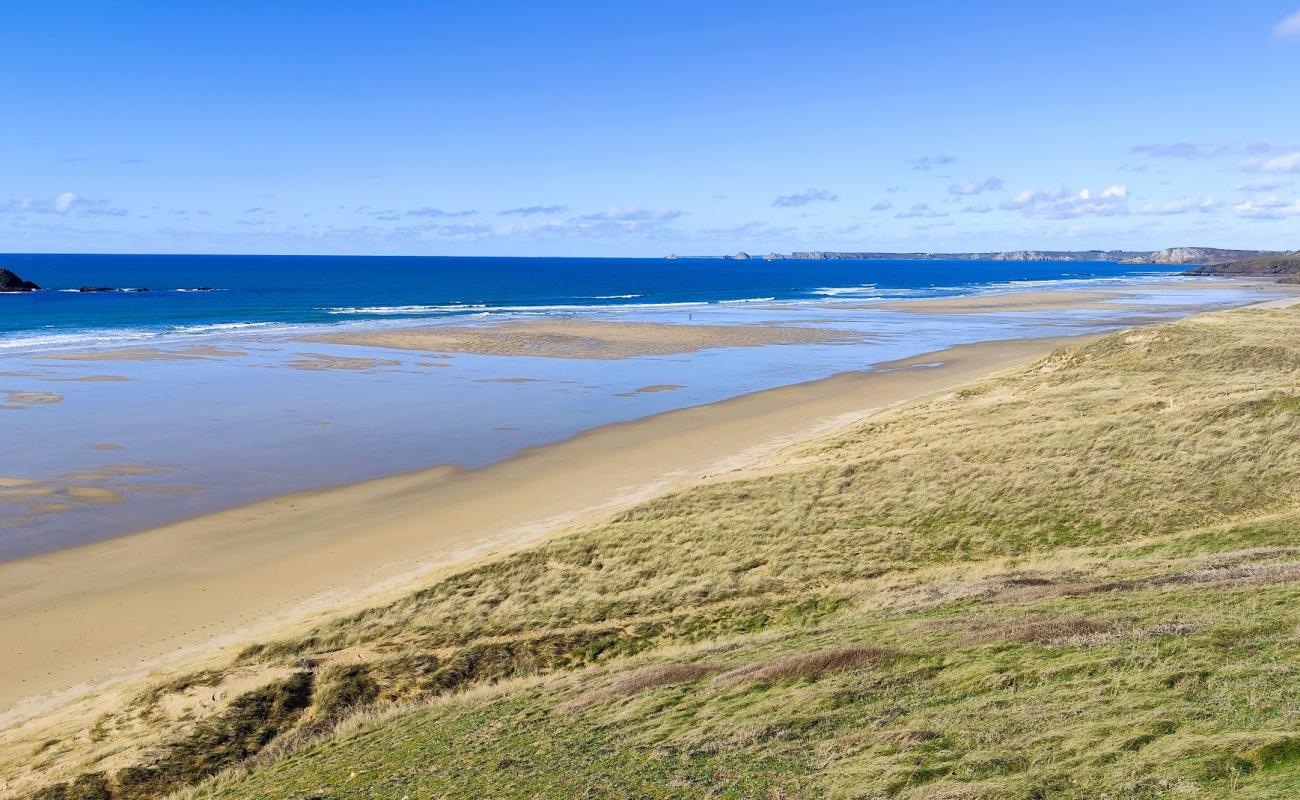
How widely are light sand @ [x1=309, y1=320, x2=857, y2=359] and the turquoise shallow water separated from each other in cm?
322

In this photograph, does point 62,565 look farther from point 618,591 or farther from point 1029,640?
point 1029,640

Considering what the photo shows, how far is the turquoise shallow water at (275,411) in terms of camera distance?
2791 centimetres

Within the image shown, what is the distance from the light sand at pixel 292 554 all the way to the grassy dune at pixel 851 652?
7.49 feet

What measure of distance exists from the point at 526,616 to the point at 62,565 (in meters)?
11.8

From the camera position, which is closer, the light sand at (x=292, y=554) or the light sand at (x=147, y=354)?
the light sand at (x=292, y=554)

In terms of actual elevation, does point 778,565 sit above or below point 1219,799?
below

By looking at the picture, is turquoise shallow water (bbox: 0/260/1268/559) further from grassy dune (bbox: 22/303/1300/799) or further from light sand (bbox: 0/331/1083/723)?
grassy dune (bbox: 22/303/1300/799)

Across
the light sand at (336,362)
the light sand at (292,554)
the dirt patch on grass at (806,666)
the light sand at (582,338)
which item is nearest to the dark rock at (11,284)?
the light sand at (582,338)

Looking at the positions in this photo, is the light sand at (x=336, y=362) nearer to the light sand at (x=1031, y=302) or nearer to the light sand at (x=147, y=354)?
the light sand at (x=147, y=354)

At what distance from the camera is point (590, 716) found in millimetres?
13062

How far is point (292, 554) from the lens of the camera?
2303cm

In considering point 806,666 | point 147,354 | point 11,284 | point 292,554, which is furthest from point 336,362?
point 11,284

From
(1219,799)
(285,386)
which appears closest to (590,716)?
(1219,799)

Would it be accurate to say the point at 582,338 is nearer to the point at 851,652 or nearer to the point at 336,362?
the point at 336,362
